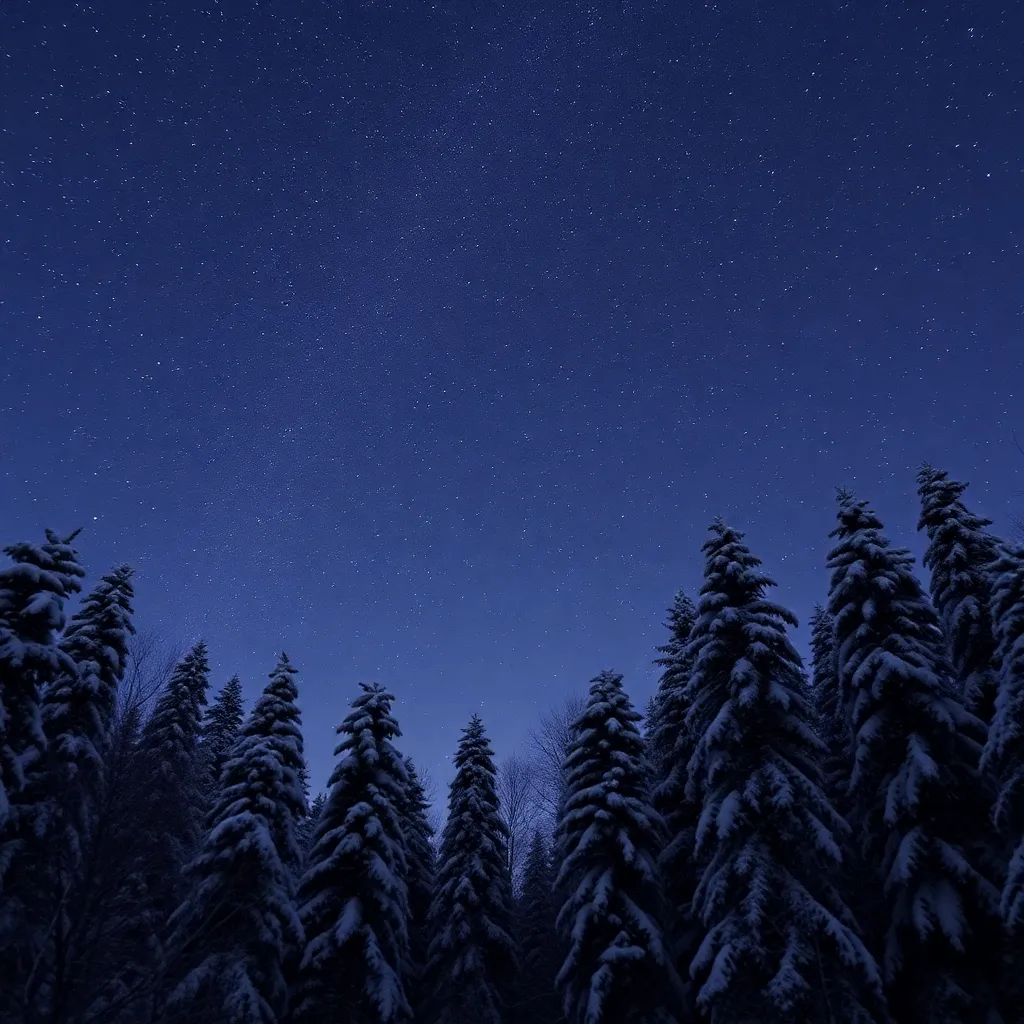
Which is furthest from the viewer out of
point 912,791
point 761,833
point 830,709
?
point 830,709

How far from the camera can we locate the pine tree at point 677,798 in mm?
21188

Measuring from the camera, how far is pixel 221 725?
37562 millimetres

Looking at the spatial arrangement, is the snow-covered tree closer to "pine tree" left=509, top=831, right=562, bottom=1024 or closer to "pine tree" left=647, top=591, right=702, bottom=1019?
"pine tree" left=647, top=591, right=702, bottom=1019

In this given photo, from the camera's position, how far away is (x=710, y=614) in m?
20.3

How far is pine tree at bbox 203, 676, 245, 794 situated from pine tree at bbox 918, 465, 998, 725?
29.8 metres

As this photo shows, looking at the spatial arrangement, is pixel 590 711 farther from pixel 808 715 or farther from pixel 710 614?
pixel 808 715

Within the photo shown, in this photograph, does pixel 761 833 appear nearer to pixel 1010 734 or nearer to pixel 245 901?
pixel 1010 734

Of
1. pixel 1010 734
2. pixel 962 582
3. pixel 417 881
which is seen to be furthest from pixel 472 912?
→ pixel 962 582

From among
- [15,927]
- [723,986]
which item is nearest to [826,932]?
[723,986]

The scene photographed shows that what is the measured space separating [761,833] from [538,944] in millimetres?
19472

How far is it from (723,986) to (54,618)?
1775cm

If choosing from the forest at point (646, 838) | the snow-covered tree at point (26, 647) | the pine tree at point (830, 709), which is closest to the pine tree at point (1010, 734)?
the forest at point (646, 838)

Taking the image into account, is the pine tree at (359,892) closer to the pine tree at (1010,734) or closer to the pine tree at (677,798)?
the pine tree at (677,798)

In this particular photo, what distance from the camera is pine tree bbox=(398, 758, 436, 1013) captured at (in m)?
25.9
